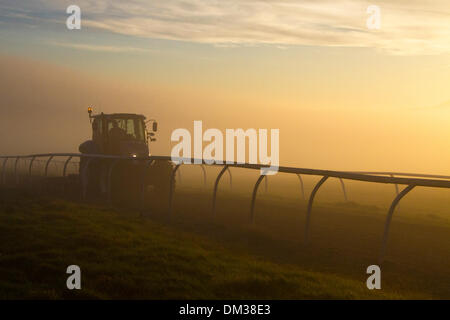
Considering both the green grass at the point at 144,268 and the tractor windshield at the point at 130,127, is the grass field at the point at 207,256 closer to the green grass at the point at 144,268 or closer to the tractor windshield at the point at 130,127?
the green grass at the point at 144,268

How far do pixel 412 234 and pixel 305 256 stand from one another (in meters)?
4.03

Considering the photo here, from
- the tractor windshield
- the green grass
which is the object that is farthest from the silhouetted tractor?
the green grass

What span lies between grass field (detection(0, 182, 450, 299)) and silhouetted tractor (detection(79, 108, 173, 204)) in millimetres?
6218

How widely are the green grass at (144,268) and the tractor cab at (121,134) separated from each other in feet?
32.0

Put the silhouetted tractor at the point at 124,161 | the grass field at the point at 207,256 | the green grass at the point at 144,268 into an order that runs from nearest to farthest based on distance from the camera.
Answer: the green grass at the point at 144,268, the grass field at the point at 207,256, the silhouetted tractor at the point at 124,161

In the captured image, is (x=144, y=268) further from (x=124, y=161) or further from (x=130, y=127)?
(x=130, y=127)

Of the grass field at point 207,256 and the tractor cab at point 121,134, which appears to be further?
the tractor cab at point 121,134

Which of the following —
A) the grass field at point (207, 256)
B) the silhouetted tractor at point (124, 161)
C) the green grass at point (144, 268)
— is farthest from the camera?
the silhouetted tractor at point (124, 161)

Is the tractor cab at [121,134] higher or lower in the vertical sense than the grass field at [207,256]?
higher

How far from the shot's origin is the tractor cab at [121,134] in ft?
71.6

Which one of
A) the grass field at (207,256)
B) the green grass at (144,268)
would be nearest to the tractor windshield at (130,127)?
the grass field at (207,256)

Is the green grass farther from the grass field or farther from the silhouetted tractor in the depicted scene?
the silhouetted tractor

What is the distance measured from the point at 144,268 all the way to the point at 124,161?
13354 mm
